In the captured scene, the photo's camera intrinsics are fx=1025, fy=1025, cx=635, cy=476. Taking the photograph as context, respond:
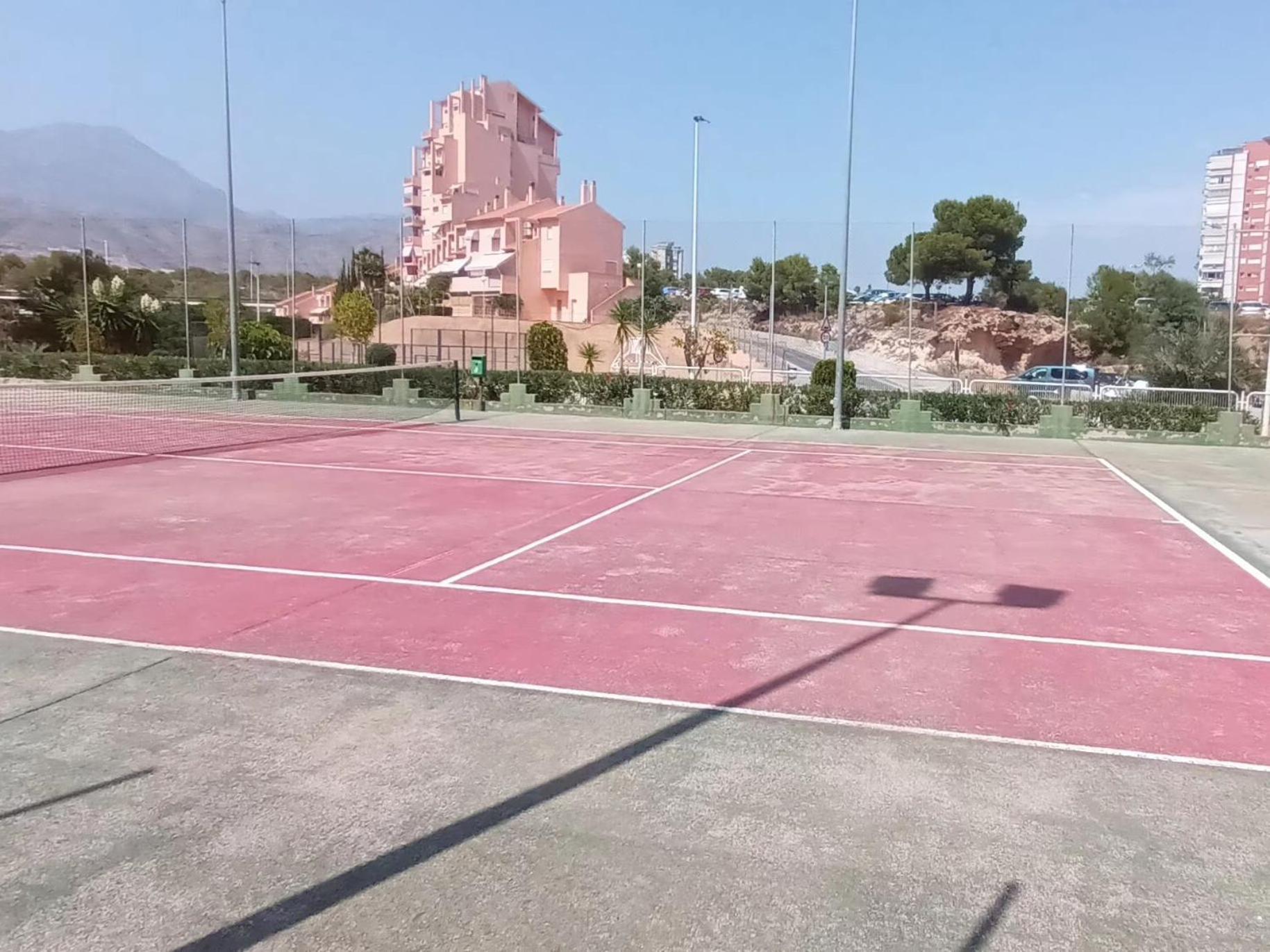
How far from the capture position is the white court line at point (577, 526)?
878cm

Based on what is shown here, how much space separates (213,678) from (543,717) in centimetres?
201

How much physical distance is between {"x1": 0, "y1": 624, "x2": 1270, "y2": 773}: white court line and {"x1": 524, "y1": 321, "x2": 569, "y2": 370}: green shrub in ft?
126

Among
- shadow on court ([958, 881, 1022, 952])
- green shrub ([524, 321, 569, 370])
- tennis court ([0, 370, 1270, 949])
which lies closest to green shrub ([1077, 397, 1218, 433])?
tennis court ([0, 370, 1270, 949])

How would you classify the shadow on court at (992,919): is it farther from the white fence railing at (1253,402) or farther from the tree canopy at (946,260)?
the tree canopy at (946,260)

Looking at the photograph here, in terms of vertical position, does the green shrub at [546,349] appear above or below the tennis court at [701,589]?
above

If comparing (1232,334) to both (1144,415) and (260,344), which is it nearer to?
(1144,415)

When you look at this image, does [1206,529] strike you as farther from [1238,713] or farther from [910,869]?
[910,869]

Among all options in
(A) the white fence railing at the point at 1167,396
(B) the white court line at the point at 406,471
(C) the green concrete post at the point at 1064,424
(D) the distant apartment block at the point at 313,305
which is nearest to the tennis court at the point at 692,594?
(B) the white court line at the point at 406,471

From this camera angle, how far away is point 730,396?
29078mm

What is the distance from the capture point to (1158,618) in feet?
25.6

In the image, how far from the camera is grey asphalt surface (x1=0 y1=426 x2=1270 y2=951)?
11.2 ft

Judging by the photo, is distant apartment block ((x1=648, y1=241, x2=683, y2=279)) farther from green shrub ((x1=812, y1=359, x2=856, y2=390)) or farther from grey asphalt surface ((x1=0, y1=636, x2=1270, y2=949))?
grey asphalt surface ((x1=0, y1=636, x2=1270, y2=949))

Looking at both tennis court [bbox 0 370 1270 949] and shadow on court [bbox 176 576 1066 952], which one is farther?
tennis court [bbox 0 370 1270 949]

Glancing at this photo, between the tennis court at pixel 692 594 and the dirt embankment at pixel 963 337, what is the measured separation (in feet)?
147
